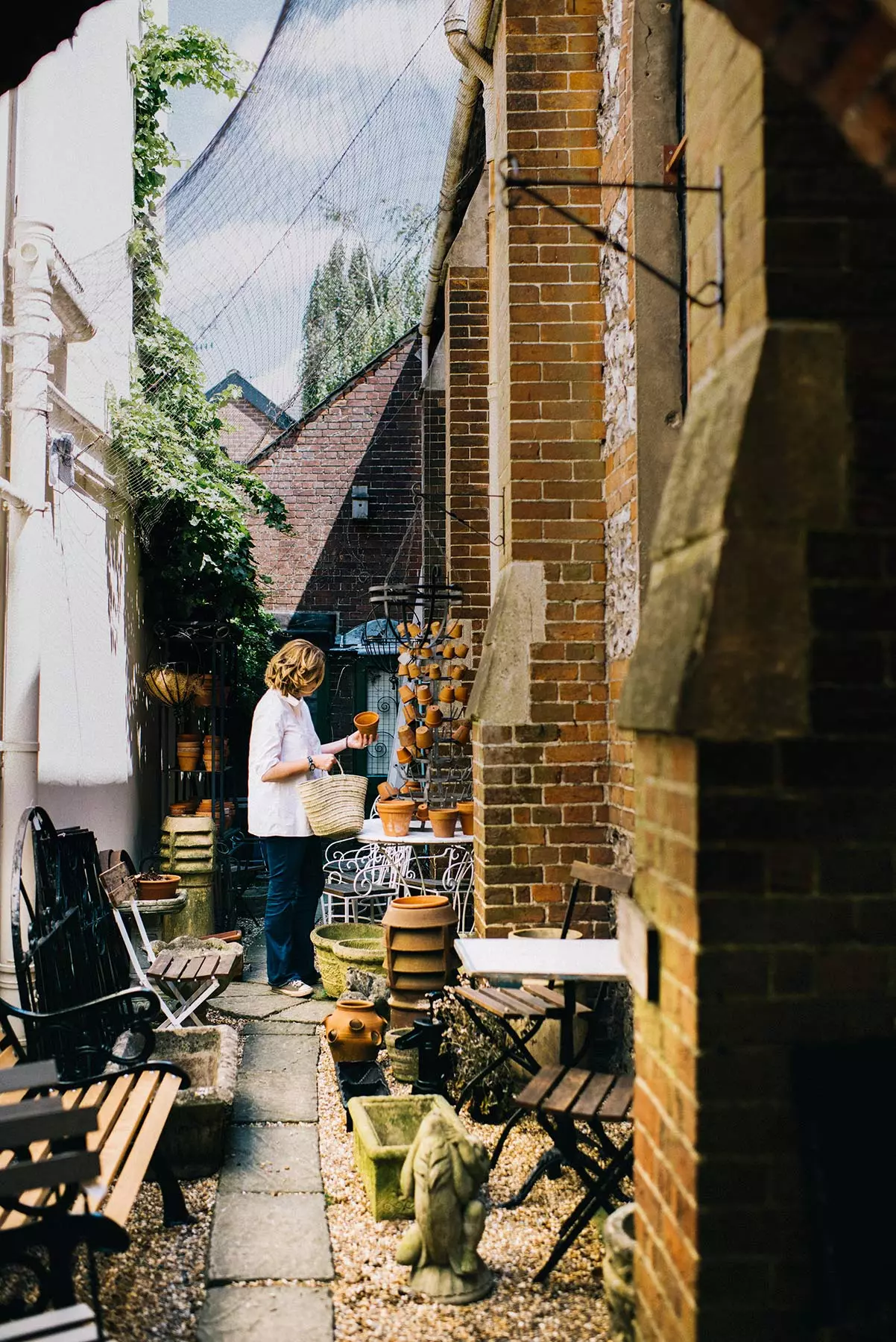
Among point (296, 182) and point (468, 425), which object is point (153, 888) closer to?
point (296, 182)

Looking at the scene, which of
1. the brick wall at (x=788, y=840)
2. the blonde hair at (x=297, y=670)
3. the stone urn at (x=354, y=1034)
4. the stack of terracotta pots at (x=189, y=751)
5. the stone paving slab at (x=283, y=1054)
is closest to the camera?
the brick wall at (x=788, y=840)

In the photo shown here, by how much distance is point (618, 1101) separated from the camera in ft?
10.5

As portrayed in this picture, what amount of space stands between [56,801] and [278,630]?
600 centimetres

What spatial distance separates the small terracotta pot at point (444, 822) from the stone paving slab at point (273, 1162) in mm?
2294

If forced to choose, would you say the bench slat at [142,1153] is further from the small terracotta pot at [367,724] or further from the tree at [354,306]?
the tree at [354,306]

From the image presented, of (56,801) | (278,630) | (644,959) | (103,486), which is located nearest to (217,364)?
(103,486)

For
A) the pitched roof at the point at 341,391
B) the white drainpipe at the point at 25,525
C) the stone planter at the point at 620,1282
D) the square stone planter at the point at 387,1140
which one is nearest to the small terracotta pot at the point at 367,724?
the white drainpipe at the point at 25,525

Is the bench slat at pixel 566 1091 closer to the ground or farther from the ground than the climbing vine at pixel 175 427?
closer to the ground

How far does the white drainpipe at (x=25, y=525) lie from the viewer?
5.25m

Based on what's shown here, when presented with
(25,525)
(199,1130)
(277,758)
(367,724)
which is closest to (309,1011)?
(277,758)

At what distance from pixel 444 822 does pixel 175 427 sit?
13.9ft

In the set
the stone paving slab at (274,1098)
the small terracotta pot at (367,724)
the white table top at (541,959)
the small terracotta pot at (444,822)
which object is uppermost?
the small terracotta pot at (367,724)

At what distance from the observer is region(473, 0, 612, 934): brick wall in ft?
16.1

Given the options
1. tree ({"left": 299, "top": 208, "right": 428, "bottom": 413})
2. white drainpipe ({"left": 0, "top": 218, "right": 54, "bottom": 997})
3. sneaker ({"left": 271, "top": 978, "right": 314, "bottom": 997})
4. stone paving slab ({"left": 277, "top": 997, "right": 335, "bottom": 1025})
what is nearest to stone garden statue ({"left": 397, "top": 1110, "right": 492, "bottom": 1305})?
stone paving slab ({"left": 277, "top": 997, "right": 335, "bottom": 1025})
